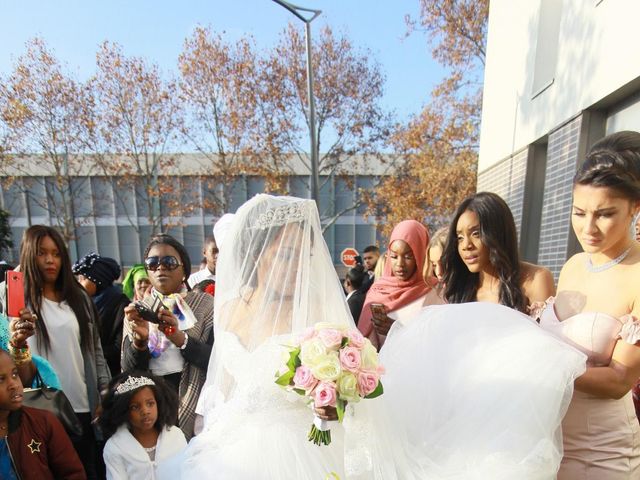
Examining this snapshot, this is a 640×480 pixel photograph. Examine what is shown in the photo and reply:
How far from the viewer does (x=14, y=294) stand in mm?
2473

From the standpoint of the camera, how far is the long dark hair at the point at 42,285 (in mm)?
2871

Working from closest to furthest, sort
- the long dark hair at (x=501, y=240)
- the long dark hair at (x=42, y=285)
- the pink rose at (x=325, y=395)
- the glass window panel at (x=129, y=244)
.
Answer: the pink rose at (x=325, y=395) → the long dark hair at (x=501, y=240) → the long dark hair at (x=42, y=285) → the glass window panel at (x=129, y=244)

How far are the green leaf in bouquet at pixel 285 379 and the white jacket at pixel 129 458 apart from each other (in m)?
1.48

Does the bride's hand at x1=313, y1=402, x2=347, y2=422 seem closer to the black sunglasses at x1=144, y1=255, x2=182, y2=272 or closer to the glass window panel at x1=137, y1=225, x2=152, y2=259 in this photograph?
the black sunglasses at x1=144, y1=255, x2=182, y2=272

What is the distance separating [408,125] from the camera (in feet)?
45.3

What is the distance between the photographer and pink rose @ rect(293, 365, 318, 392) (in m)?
1.45

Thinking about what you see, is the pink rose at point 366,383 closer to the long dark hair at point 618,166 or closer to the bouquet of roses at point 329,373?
the bouquet of roses at point 329,373

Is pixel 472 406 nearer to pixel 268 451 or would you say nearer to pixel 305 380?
pixel 305 380

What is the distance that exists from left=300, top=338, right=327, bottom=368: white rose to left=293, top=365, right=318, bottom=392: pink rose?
0.09 ft

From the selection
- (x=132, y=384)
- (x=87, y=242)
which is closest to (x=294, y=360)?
(x=132, y=384)

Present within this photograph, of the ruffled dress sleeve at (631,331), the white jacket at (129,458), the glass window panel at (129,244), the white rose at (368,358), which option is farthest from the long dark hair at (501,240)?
the glass window panel at (129,244)

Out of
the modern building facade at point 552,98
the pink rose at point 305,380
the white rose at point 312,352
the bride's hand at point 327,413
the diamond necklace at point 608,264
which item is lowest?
the bride's hand at point 327,413

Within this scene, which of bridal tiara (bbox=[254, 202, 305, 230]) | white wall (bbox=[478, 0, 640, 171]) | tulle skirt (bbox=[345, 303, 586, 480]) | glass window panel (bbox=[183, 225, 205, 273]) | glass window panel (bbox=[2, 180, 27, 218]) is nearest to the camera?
tulle skirt (bbox=[345, 303, 586, 480])

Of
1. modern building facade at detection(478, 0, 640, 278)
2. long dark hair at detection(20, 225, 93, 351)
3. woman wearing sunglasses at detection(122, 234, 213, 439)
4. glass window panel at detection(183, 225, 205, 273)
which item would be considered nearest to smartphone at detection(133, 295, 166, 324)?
woman wearing sunglasses at detection(122, 234, 213, 439)
